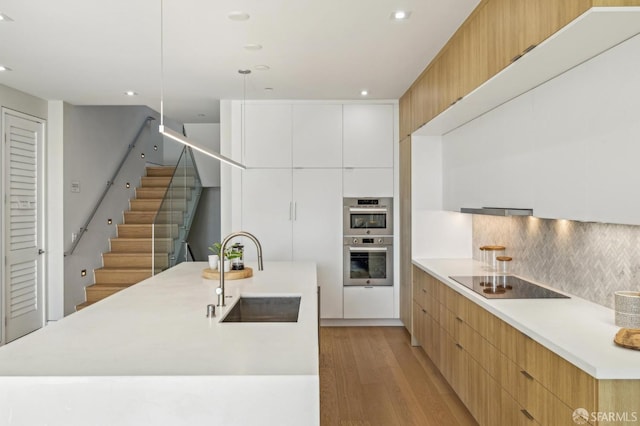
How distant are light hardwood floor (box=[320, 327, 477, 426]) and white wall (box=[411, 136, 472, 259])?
1051mm

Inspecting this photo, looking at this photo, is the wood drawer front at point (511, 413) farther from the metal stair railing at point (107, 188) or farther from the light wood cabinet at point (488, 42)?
the metal stair railing at point (107, 188)

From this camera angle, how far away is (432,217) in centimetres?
480

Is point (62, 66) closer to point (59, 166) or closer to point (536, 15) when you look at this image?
point (59, 166)

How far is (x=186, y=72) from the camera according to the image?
14.0 feet

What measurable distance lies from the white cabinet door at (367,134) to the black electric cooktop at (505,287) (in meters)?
2.29

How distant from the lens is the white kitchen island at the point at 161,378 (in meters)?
1.57

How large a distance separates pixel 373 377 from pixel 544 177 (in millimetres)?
2249

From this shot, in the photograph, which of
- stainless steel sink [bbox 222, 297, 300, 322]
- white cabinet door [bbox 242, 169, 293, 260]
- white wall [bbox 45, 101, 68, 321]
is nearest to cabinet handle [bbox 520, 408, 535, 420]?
stainless steel sink [bbox 222, 297, 300, 322]

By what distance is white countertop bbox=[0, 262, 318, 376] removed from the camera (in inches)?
64.6

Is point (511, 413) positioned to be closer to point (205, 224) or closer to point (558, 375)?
point (558, 375)

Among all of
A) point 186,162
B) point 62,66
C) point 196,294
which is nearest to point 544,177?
point 196,294

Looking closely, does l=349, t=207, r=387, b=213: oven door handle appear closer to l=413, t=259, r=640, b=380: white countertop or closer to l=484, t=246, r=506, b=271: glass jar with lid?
l=484, t=246, r=506, b=271: glass jar with lid

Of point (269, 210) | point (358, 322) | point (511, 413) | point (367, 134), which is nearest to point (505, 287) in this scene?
point (511, 413)

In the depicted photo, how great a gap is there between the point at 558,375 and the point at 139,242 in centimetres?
613
